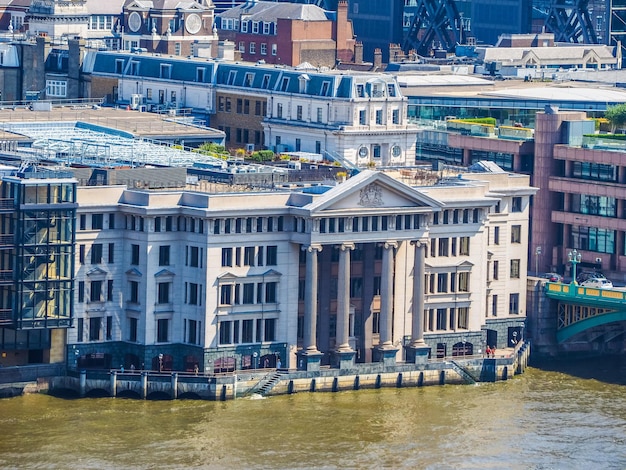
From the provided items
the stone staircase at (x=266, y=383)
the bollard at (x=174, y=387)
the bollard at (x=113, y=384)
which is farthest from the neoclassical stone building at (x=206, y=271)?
the bollard at (x=113, y=384)

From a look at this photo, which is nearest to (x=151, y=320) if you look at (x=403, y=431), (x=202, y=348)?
(x=202, y=348)

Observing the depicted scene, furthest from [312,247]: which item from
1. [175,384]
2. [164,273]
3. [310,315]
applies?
[175,384]

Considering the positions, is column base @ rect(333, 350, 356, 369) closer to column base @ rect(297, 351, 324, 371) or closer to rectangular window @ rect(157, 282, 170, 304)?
column base @ rect(297, 351, 324, 371)

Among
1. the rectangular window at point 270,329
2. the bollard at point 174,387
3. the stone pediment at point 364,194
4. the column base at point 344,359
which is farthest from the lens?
the rectangular window at point 270,329

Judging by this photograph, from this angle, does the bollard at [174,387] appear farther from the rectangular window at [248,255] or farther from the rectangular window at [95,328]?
the rectangular window at [248,255]

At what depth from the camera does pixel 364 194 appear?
651ft

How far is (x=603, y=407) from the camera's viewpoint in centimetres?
19488

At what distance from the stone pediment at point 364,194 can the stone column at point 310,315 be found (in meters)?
3.20

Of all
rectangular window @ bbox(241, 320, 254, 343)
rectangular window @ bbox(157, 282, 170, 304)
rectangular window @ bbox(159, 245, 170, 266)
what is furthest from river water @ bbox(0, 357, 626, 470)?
rectangular window @ bbox(159, 245, 170, 266)

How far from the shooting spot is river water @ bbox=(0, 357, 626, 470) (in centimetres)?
17550

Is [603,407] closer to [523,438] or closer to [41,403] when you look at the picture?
[523,438]

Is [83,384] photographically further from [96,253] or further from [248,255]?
[248,255]

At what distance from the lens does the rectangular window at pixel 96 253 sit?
644ft

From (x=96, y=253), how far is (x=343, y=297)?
17319mm
